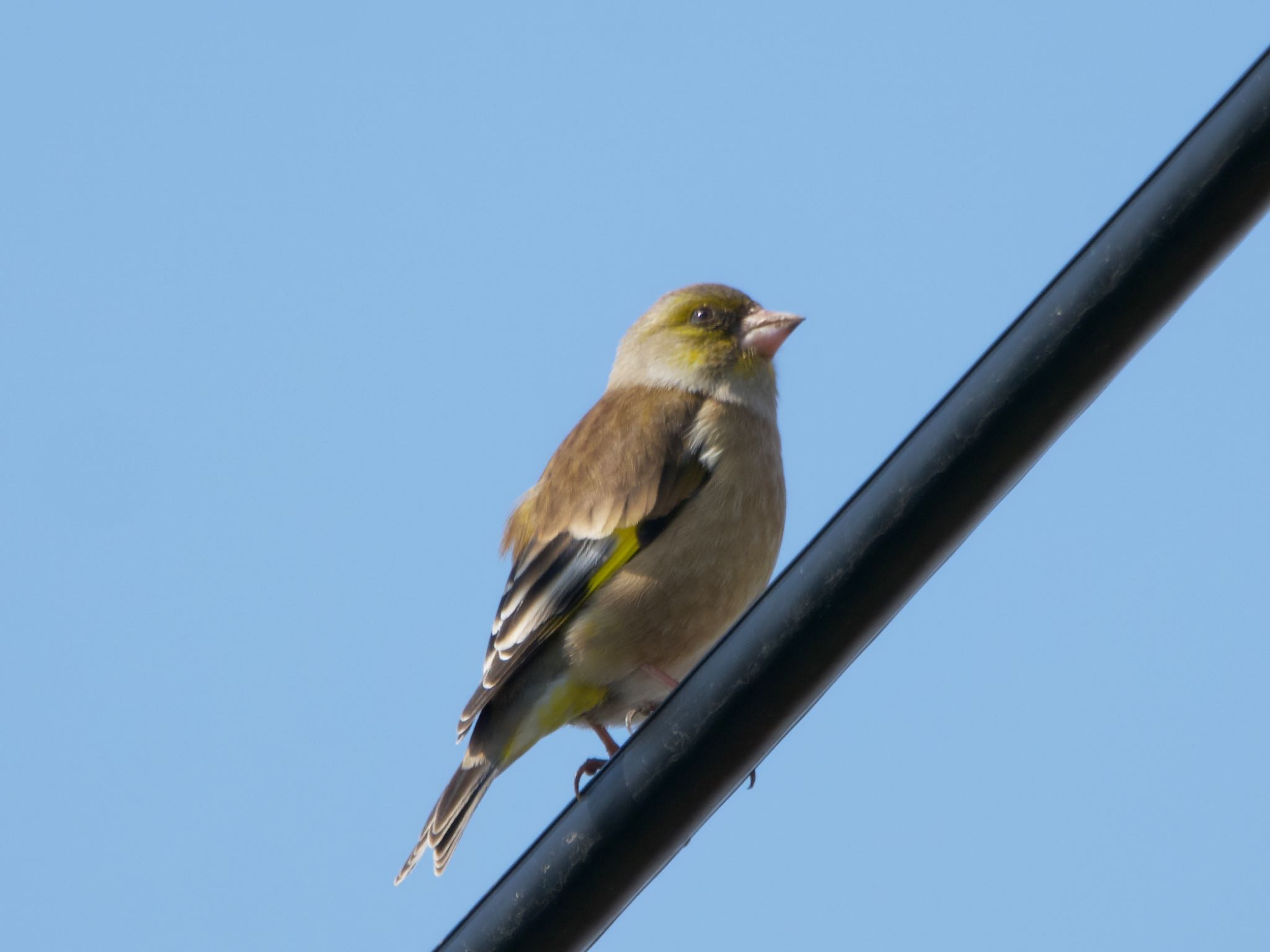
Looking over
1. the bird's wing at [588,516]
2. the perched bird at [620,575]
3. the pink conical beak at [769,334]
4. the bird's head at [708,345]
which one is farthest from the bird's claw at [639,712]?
the pink conical beak at [769,334]

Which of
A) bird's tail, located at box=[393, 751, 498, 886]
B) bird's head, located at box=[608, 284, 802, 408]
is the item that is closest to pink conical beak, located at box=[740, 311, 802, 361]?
bird's head, located at box=[608, 284, 802, 408]

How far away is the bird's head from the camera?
20.8ft

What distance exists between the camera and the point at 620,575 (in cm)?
528

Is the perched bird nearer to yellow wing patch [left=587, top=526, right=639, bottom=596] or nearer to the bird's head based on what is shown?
yellow wing patch [left=587, top=526, right=639, bottom=596]

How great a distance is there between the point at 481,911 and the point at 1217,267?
1.66 metres

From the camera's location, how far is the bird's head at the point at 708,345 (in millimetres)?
6352

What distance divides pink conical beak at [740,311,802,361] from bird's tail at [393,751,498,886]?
2284 millimetres

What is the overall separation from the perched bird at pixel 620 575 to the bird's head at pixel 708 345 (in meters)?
0.24

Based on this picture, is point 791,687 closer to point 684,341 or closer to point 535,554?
point 535,554

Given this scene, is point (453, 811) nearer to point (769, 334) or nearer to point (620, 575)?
point (620, 575)

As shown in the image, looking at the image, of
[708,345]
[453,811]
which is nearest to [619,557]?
[453,811]

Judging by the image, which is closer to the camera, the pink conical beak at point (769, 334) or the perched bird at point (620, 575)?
the perched bird at point (620, 575)

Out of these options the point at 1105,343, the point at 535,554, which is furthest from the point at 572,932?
the point at 535,554

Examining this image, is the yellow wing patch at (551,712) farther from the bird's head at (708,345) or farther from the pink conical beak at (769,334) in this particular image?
the pink conical beak at (769,334)
